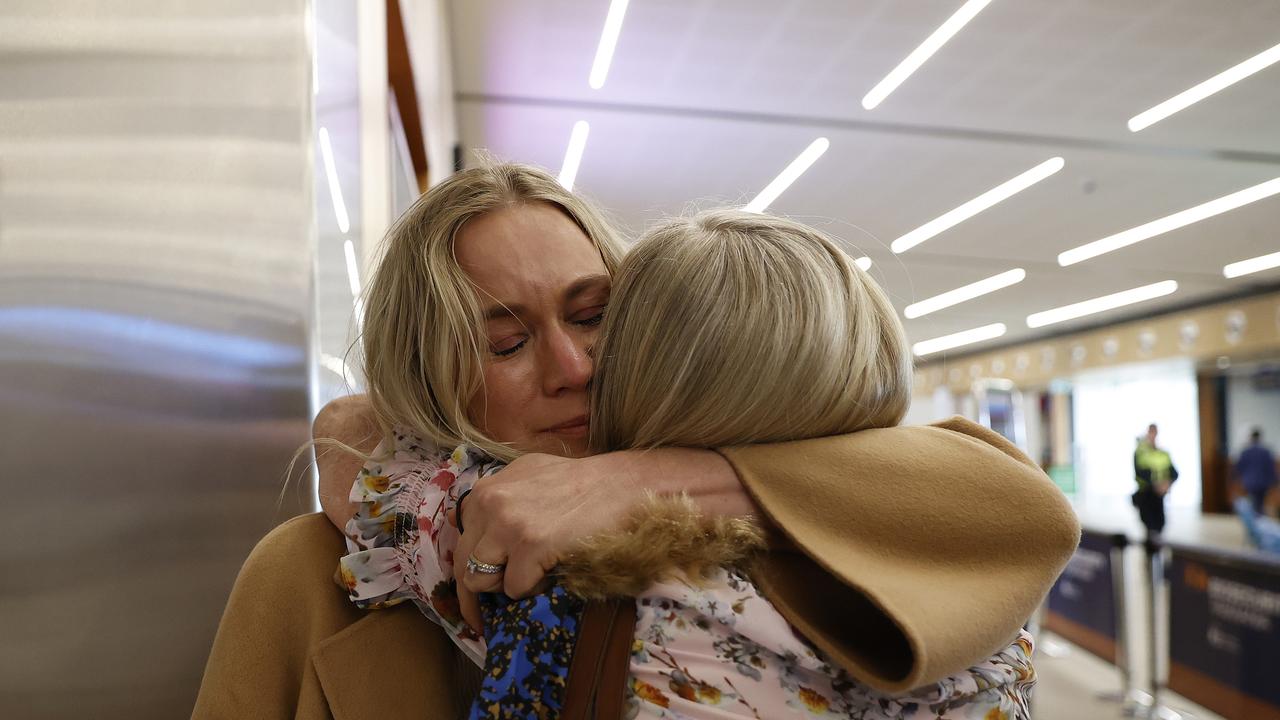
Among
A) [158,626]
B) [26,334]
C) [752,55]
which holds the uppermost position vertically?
[752,55]

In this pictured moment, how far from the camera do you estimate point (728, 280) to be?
0.97m

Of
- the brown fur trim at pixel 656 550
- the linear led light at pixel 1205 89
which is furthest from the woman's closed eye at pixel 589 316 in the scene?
the linear led light at pixel 1205 89

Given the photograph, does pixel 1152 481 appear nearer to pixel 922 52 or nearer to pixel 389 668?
pixel 922 52

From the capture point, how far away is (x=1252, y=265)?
13.8 metres

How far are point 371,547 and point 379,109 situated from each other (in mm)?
1912

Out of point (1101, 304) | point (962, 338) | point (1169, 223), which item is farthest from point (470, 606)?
point (962, 338)

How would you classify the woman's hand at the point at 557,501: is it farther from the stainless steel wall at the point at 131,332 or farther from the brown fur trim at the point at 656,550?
the stainless steel wall at the point at 131,332

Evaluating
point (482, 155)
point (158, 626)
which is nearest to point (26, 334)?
point (158, 626)

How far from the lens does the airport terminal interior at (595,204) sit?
553 millimetres

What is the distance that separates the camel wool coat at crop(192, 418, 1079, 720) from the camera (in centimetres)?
81

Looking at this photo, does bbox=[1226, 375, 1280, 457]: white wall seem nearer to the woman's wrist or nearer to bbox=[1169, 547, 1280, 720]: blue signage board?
bbox=[1169, 547, 1280, 720]: blue signage board

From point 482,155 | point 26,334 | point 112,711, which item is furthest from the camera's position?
point 482,155

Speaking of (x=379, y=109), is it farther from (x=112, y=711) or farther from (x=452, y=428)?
(x=112, y=711)

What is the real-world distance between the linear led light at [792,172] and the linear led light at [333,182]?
7.49 metres
